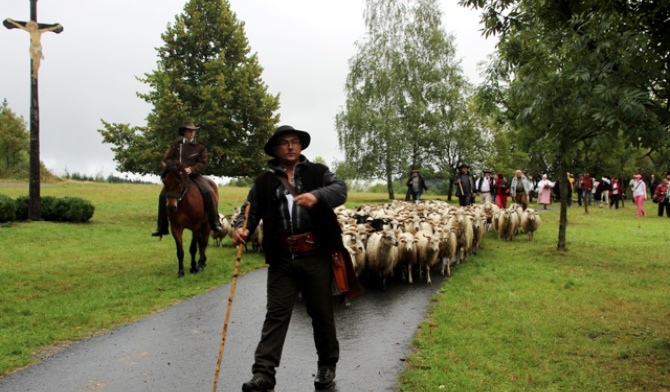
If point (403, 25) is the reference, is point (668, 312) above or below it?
below

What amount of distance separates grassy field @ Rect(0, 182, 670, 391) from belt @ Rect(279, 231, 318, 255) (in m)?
1.65

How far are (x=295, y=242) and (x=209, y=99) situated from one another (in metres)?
20.5

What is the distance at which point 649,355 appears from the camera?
249 inches

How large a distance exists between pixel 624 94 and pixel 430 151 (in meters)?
→ 36.7

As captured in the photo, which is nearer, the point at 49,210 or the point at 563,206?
the point at 563,206

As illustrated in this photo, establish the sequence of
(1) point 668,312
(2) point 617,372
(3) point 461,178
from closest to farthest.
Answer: (2) point 617,372 → (1) point 668,312 → (3) point 461,178

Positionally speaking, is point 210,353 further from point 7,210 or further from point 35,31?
point 35,31

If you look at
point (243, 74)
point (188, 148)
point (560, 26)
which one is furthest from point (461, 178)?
point (560, 26)

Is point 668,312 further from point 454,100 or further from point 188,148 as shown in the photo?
point 454,100

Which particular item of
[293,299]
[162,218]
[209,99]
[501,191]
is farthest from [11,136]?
[293,299]

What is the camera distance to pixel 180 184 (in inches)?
437

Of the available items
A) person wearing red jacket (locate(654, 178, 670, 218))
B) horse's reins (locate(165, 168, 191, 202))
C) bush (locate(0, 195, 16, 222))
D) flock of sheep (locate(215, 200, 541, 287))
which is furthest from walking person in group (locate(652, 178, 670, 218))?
bush (locate(0, 195, 16, 222))

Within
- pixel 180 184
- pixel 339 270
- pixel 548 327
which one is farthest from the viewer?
pixel 180 184

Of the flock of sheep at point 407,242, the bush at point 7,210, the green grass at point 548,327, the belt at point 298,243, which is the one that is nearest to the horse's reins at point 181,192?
the flock of sheep at point 407,242
